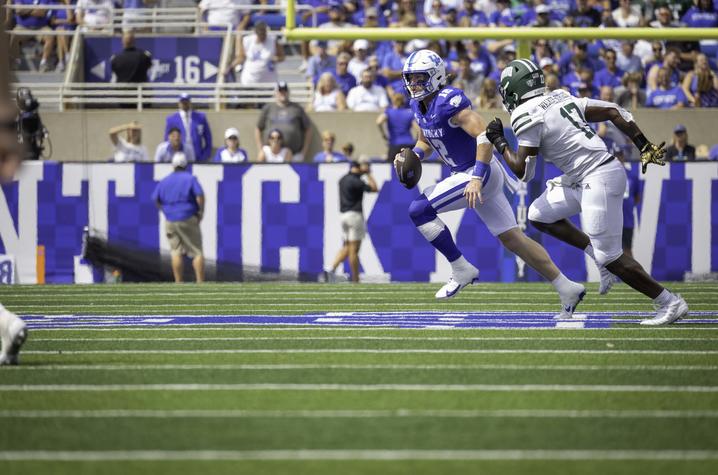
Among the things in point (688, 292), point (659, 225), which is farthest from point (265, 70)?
point (688, 292)

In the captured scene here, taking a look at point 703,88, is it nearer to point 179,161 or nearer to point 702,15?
point 702,15

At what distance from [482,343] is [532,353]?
50cm

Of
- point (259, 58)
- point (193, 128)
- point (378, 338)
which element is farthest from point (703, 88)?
point (378, 338)

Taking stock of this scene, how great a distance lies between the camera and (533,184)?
14234mm

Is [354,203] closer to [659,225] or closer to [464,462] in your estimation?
[659,225]

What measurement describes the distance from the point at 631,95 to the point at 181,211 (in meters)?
5.71

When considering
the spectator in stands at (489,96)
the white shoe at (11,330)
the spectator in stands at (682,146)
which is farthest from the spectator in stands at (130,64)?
the white shoe at (11,330)

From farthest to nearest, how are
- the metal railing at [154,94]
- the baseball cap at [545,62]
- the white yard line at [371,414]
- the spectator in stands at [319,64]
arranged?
the spectator in stands at [319,64] < the metal railing at [154,94] < the baseball cap at [545,62] < the white yard line at [371,414]

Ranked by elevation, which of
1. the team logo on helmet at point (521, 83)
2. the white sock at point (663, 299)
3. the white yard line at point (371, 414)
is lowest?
the white yard line at point (371, 414)

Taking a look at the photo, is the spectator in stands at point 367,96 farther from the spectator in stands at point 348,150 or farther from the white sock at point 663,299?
the white sock at point 663,299

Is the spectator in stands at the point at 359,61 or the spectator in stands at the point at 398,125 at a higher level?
the spectator in stands at the point at 359,61

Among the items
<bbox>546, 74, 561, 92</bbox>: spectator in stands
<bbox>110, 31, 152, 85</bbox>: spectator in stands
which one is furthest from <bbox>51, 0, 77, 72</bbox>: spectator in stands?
<bbox>546, 74, 561, 92</bbox>: spectator in stands

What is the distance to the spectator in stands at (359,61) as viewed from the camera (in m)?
16.5

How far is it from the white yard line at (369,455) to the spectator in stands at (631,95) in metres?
11.9
